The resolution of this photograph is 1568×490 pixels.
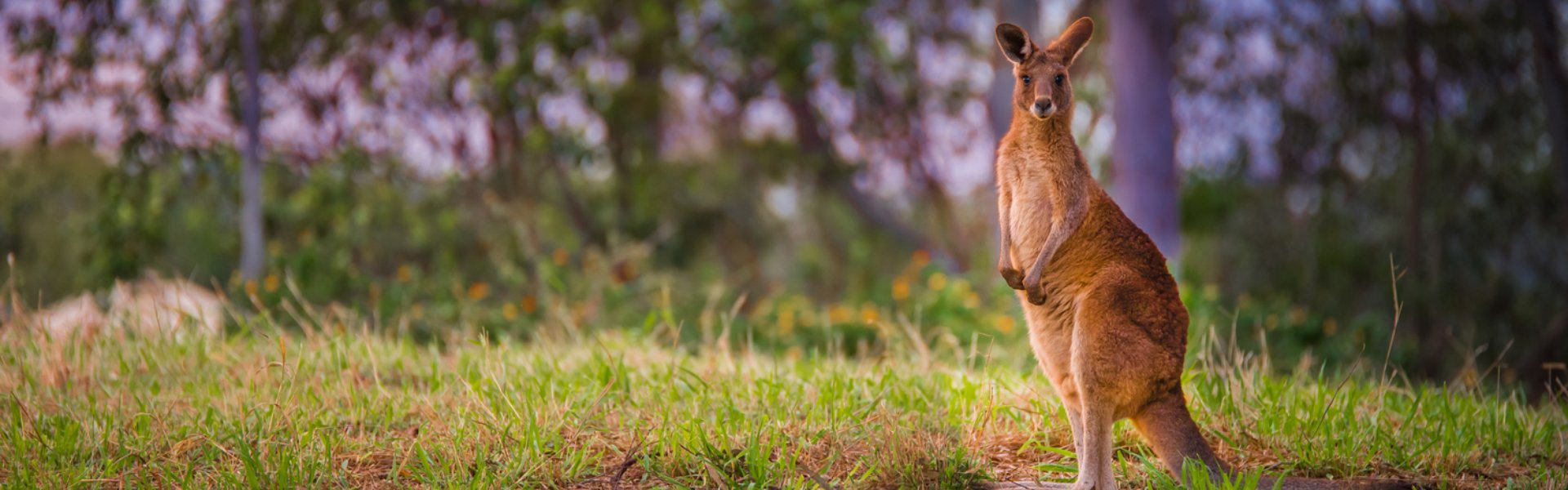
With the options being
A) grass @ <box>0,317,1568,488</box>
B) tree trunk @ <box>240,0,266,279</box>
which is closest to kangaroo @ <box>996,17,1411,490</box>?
grass @ <box>0,317,1568,488</box>

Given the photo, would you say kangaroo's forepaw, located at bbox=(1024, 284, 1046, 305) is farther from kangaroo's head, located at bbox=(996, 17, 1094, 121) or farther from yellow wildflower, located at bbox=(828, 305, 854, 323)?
yellow wildflower, located at bbox=(828, 305, 854, 323)

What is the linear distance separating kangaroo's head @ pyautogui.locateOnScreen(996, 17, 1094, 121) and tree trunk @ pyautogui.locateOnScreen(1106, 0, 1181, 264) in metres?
4.98

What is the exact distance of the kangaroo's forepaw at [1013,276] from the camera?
10.8ft

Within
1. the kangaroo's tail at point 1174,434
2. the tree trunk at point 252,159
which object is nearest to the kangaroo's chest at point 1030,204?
the kangaroo's tail at point 1174,434

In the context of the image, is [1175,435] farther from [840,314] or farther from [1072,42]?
[840,314]

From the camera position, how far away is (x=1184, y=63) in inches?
468

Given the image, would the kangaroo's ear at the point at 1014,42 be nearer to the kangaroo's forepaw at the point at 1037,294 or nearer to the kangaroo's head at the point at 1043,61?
the kangaroo's head at the point at 1043,61

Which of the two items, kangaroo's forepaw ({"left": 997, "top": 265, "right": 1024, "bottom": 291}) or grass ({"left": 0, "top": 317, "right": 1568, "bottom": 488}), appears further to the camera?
grass ({"left": 0, "top": 317, "right": 1568, "bottom": 488})

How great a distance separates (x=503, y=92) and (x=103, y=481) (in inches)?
253

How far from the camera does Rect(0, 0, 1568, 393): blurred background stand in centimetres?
837

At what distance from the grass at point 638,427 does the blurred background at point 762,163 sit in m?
2.44

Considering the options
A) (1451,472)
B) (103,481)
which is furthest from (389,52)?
(1451,472)

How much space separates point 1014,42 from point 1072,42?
0.16 metres

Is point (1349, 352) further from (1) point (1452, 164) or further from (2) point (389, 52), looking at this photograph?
(2) point (389, 52)
